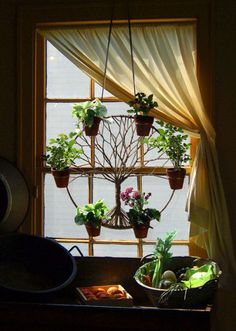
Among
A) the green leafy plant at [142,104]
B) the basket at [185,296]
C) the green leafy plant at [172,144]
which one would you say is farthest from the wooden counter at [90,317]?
the green leafy plant at [142,104]

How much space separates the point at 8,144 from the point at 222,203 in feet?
4.05

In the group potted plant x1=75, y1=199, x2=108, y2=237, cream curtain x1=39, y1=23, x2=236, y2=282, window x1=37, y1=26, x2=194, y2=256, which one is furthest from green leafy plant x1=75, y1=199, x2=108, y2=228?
cream curtain x1=39, y1=23, x2=236, y2=282

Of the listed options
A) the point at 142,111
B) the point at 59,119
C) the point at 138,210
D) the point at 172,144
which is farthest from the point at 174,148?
the point at 59,119

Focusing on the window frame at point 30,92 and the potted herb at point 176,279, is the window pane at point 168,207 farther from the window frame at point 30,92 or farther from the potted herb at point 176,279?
the window frame at point 30,92

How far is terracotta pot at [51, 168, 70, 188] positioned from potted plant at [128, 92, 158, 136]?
0.46 metres

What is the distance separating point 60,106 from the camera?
3.18m

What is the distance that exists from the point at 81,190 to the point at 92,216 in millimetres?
336

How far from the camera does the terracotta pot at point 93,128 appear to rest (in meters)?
2.86

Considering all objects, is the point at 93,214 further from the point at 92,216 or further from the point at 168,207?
the point at 168,207

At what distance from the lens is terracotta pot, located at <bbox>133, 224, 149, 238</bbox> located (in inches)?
112

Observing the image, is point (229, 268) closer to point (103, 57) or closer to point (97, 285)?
point (97, 285)

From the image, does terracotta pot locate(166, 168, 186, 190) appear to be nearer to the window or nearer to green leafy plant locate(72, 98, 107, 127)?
the window

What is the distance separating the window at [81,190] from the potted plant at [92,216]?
0.24m

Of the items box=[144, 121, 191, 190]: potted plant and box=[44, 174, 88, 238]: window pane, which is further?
box=[44, 174, 88, 238]: window pane
